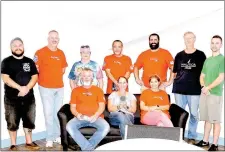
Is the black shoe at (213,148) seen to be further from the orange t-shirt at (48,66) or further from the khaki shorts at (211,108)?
the orange t-shirt at (48,66)

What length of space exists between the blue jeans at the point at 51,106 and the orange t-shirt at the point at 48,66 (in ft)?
0.30

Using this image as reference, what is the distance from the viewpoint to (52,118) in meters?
5.29

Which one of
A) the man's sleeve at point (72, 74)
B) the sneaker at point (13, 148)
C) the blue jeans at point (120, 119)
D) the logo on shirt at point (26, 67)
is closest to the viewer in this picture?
the blue jeans at point (120, 119)

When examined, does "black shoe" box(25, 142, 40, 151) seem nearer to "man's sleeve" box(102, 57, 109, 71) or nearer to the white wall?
the white wall

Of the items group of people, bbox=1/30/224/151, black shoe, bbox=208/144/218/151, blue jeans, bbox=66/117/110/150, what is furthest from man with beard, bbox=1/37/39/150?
black shoe, bbox=208/144/218/151

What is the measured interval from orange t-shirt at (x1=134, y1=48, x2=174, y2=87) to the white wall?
431 millimetres

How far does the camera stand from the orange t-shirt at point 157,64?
17.4 ft

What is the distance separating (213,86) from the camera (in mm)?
4992

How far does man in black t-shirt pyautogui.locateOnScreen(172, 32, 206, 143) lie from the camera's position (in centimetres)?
521

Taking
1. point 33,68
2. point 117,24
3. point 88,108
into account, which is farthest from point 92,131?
point 117,24

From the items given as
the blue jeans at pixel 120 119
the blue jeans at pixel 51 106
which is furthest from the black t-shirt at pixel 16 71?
the blue jeans at pixel 120 119

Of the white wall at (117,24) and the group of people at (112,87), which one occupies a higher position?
the white wall at (117,24)

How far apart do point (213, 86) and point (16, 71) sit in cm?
262

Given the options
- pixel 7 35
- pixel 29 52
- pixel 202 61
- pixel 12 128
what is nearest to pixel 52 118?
pixel 12 128
